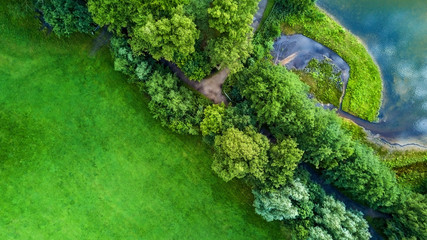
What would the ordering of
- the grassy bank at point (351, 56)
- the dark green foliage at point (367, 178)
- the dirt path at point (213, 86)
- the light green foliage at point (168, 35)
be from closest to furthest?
1. the light green foliage at point (168, 35)
2. the dark green foliage at point (367, 178)
3. the dirt path at point (213, 86)
4. the grassy bank at point (351, 56)

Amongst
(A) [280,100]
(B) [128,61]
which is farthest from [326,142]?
(B) [128,61]

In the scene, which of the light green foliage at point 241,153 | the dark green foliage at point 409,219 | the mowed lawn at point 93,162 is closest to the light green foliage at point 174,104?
the mowed lawn at point 93,162

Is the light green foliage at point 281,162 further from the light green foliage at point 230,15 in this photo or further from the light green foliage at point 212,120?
the light green foliage at point 230,15

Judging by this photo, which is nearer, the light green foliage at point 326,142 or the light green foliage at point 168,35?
the light green foliage at point 168,35

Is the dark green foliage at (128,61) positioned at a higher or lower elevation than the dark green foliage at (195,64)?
lower

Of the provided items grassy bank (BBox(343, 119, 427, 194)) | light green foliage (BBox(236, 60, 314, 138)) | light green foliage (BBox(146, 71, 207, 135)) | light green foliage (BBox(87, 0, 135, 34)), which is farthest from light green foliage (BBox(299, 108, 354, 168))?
light green foliage (BBox(87, 0, 135, 34))

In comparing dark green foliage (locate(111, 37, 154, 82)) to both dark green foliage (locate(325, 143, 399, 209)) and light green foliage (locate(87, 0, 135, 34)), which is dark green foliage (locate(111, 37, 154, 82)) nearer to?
light green foliage (locate(87, 0, 135, 34))


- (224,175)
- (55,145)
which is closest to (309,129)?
(224,175)

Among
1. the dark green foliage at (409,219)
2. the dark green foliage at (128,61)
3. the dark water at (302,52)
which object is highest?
the dark water at (302,52)
